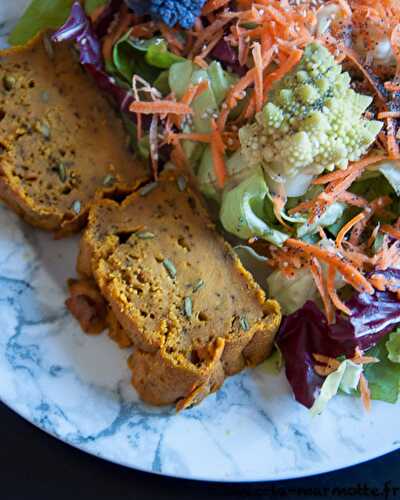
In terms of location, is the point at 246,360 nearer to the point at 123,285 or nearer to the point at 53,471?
the point at 123,285

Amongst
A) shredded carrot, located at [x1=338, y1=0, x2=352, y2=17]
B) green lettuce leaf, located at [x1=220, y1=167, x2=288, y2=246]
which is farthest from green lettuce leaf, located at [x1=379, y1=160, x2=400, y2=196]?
shredded carrot, located at [x1=338, y1=0, x2=352, y2=17]

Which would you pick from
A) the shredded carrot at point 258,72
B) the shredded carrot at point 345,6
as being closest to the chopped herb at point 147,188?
the shredded carrot at point 258,72

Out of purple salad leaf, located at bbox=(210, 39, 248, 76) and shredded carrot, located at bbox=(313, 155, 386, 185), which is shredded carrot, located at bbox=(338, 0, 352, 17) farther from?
shredded carrot, located at bbox=(313, 155, 386, 185)

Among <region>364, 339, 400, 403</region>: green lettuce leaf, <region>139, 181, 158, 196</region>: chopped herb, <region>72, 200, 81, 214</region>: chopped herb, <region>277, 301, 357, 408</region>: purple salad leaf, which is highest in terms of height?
<region>72, 200, 81, 214</region>: chopped herb

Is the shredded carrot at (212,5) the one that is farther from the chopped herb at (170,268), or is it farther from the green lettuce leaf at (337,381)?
the green lettuce leaf at (337,381)

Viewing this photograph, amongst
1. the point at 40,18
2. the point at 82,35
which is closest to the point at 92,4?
the point at 82,35

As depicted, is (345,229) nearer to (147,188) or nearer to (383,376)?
(383,376)

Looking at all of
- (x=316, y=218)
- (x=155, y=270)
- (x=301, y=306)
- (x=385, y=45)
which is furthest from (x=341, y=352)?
(x=385, y=45)

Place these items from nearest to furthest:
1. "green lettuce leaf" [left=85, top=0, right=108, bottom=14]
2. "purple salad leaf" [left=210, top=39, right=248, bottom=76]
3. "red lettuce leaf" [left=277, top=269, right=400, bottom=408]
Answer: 1. "red lettuce leaf" [left=277, top=269, right=400, bottom=408]
2. "purple salad leaf" [left=210, top=39, right=248, bottom=76]
3. "green lettuce leaf" [left=85, top=0, right=108, bottom=14]
